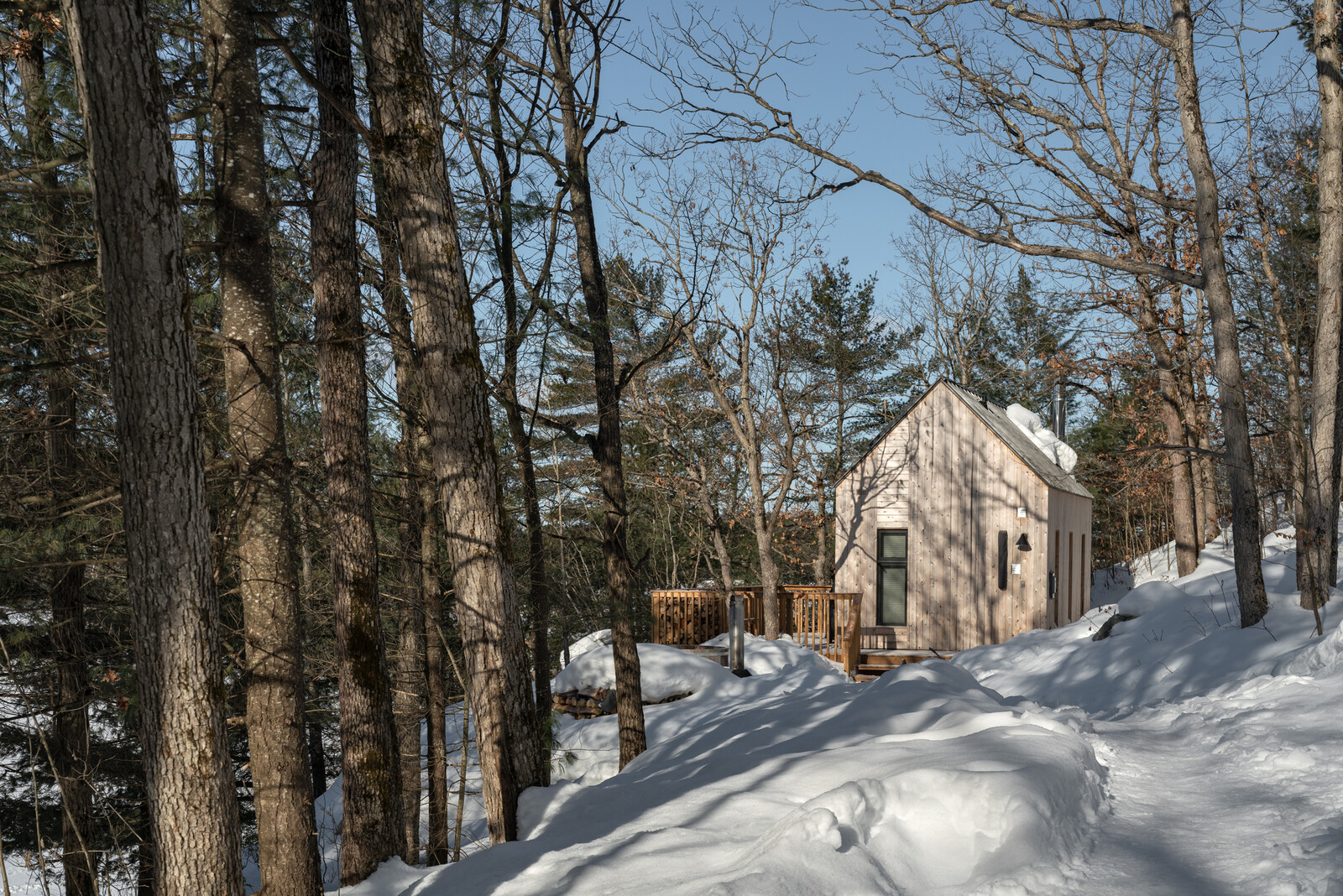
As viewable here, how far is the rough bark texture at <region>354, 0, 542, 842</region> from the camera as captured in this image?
561 cm

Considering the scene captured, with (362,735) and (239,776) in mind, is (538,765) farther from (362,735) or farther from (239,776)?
(239,776)

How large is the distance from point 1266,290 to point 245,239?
1892 cm

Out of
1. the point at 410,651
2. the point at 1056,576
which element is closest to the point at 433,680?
the point at 410,651

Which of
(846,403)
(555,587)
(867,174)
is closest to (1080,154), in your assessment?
(867,174)

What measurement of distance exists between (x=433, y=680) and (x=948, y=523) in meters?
10.7

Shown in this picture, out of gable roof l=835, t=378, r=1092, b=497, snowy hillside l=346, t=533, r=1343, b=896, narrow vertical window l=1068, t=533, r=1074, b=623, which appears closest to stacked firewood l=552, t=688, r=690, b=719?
snowy hillside l=346, t=533, r=1343, b=896

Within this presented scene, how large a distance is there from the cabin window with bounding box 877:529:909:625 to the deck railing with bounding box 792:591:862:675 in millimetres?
1913

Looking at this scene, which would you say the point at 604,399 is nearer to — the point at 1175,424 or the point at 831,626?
the point at 831,626

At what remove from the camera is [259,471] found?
19.2 ft

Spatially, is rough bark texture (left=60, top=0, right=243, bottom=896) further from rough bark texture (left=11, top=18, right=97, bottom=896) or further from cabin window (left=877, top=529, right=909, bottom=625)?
cabin window (left=877, top=529, right=909, bottom=625)

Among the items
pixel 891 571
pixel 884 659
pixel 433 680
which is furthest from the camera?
pixel 891 571

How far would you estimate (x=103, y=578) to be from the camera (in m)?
9.32

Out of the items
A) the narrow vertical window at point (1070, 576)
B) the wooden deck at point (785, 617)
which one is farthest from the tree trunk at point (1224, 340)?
the narrow vertical window at point (1070, 576)

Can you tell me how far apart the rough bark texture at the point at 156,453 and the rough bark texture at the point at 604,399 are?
5.55 m
